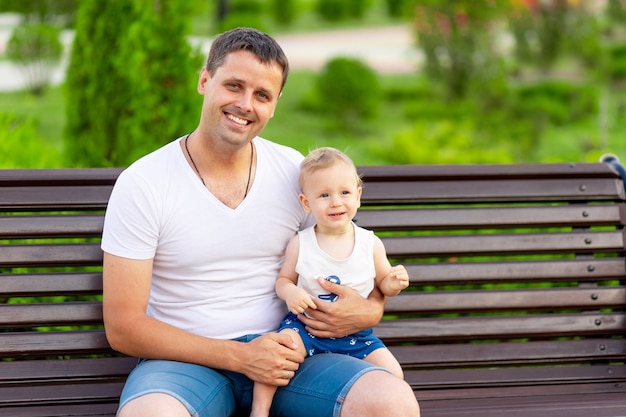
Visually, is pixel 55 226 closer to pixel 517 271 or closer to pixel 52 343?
pixel 52 343

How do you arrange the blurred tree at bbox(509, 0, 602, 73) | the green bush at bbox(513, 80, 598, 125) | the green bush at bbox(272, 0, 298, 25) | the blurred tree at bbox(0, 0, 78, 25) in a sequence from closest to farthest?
the green bush at bbox(513, 80, 598, 125) → the blurred tree at bbox(509, 0, 602, 73) → the blurred tree at bbox(0, 0, 78, 25) → the green bush at bbox(272, 0, 298, 25)

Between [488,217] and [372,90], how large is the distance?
8298 mm

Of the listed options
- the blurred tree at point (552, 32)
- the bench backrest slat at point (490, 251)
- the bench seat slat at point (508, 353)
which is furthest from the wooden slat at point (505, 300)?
the blurred tree at point (552, 32)

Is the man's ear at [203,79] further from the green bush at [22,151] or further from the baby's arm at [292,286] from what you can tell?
the green bush at [22,151]

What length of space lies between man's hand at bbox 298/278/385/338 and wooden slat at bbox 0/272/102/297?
0.82m

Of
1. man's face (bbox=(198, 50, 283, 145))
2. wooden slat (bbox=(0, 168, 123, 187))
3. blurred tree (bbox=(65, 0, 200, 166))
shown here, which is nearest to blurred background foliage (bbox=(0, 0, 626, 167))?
blurred tree (bbox=(65, 0, 200, 166))

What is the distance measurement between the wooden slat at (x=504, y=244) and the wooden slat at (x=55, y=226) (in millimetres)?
1105

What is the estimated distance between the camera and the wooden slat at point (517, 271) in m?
3.40

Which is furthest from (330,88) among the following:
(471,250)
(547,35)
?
(471,250)

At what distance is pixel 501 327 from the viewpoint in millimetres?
3408

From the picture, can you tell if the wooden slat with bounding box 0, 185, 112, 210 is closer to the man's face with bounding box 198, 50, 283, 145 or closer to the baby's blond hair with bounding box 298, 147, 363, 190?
the man's face with bounding box 198, 50, 283, 145

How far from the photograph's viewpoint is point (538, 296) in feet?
11.3

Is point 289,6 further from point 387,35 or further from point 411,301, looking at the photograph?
point 411,301

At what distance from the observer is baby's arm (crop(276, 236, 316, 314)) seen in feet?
9.05
